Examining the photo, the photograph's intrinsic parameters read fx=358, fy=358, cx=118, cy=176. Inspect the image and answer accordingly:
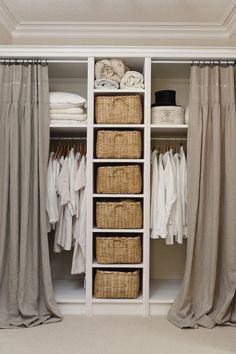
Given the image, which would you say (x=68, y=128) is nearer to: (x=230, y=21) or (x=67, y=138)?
(x=67, y=138)

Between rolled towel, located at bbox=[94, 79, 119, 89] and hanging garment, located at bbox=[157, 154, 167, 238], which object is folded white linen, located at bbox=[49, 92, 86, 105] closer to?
rolled towel, located at bbox=[94, 79, 119, 89]

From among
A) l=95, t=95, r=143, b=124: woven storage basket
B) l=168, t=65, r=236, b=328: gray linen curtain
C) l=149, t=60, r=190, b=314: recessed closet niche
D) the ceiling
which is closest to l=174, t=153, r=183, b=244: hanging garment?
l=168, t=65, r=236, b=328: gray linen curtain

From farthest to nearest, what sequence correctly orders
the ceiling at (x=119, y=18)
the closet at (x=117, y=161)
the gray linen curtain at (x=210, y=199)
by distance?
the ceiling at (x=119, y=18)
the closet at (x=117, y=161)
the gray linen curtain at (x=210, y=199)

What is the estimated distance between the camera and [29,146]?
290 cm

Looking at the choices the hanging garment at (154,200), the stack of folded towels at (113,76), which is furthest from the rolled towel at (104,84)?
the hanging garment at (154,200)

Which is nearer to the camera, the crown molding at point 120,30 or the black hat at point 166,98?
the black hat at point 166,98

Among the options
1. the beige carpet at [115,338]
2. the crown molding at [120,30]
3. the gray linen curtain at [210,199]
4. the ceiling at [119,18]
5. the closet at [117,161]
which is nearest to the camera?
the beige carpet at [115,338]

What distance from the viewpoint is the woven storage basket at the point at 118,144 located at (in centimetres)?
299

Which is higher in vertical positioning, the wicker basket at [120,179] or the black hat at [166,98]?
the black hat at [166,98]

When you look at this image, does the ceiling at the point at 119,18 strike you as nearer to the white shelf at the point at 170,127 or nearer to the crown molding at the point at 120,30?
the crown molding at the point at 120,30

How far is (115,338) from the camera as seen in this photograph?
256cm

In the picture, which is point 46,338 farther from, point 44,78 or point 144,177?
point 44,78

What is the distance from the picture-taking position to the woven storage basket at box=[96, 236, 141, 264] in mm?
2975

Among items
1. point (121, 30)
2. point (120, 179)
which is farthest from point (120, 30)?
point (120, 179)
